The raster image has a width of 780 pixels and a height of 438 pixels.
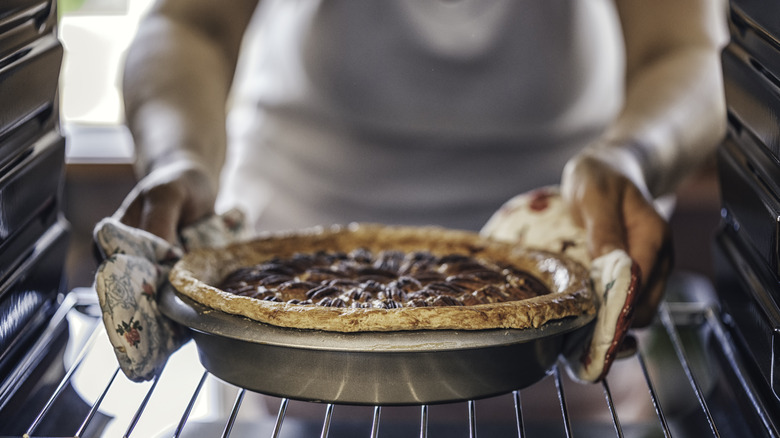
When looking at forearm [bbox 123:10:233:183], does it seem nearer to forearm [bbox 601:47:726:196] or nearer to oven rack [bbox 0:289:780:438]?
oven rack [bbox 0:289:780:438]

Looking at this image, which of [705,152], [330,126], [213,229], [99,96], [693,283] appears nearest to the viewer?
[213,229]

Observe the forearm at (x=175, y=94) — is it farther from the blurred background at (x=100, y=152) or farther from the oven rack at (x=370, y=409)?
the blurred background at (x=100, y=152)

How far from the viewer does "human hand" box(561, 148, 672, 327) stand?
117cm

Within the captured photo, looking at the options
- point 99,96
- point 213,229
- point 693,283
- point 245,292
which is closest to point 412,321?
point 245,292

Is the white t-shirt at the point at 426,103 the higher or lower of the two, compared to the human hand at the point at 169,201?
lower

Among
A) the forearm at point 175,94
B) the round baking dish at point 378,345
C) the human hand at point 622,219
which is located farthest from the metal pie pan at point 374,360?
the forearm at point 175,94

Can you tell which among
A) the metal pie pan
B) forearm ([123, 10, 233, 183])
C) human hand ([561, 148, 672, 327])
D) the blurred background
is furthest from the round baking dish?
the blurred background

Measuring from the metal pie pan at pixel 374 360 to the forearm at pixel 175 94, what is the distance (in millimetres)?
640

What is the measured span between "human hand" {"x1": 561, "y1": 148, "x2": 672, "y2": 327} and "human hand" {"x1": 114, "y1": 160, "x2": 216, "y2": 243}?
0.63 m

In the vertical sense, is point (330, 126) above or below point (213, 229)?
below

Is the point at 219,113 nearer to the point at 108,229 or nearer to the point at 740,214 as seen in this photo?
the point at 108,229

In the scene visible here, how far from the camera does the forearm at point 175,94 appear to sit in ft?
5.10

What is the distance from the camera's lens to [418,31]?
5.80ft

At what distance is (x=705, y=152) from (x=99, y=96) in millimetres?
2790
